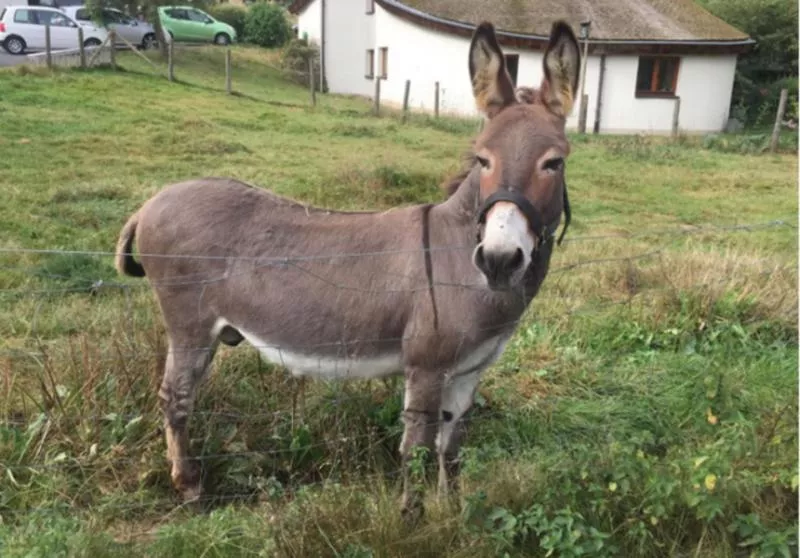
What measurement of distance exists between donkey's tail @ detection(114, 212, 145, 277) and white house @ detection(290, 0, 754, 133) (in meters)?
17.1

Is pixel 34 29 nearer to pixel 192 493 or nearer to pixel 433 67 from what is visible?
pixel 433 67

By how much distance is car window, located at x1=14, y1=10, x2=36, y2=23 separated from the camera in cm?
2109

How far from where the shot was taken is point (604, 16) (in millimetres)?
20578

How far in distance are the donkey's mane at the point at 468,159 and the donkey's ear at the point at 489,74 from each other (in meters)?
0.05

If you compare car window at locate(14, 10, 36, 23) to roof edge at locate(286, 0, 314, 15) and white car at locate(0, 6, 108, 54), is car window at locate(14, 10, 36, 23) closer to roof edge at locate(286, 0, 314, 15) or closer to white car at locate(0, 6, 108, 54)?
white car at locate(0, 6, 108, 54)

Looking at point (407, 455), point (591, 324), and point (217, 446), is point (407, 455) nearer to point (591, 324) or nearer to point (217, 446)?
point (217, 446)

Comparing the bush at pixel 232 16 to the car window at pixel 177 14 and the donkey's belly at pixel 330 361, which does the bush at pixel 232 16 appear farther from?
the donkey's belly at pixel 330 361

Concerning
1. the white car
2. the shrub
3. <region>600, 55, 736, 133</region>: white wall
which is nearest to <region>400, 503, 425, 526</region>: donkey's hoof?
<region>600, 55, 736, 133</region>: white wall

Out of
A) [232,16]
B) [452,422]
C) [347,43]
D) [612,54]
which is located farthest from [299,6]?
[452,422]

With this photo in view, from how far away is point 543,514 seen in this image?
254cm

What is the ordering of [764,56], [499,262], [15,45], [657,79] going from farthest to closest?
[764,56] → [15,45] → [657,79] → [499,262]

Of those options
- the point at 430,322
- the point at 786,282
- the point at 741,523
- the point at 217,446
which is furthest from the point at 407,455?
the point at 786,282

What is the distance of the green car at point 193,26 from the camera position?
2834cm

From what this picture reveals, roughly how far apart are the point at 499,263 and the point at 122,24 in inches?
1006
